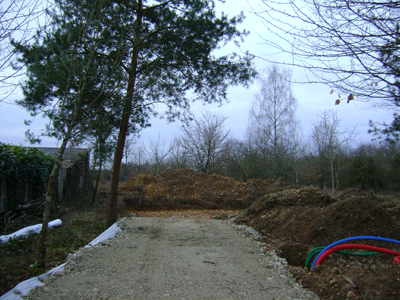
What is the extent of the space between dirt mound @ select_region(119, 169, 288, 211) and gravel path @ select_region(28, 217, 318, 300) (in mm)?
7953

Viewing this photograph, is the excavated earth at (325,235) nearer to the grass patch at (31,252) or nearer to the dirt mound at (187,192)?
the grass patch at (31,252)

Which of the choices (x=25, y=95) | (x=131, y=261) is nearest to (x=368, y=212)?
(x=131, y=261)

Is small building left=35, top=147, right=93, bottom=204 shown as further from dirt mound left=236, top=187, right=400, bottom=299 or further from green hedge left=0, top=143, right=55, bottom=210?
dirt mound left=236, top=187, right=400, bottom=299

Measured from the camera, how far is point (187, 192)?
16297 millimetres

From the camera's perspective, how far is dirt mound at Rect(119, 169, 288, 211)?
48.0 ft

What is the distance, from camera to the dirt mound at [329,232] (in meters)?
3.20

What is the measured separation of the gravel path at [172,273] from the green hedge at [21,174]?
10.7ft

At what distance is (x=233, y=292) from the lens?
3.46m

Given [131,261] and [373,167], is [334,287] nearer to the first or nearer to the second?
[131,261]

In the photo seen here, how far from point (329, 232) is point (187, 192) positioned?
1101cm

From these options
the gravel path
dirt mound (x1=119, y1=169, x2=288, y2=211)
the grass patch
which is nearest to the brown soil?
the gravel path

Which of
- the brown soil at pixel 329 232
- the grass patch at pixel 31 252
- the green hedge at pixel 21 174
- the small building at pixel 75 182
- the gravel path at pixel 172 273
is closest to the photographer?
the brown soil at pixel 329 232

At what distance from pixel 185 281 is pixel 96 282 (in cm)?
111

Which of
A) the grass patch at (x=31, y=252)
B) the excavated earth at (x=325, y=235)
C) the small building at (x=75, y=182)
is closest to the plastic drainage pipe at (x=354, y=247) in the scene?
the excavated earth at (x=325, y=235)
